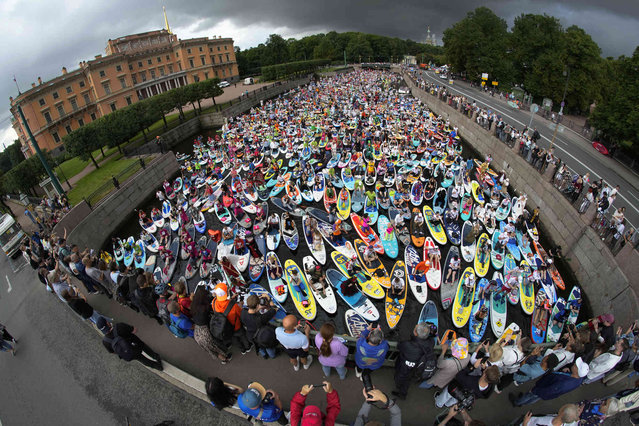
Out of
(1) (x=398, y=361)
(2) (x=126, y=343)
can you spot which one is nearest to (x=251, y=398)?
(1) (x=398, y=361)

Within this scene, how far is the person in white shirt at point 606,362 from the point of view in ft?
20.0

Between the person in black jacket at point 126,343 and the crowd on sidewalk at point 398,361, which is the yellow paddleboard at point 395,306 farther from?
the person in black jacket at point 126,343

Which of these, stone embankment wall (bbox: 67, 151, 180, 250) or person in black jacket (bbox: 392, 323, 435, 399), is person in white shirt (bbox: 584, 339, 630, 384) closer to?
person in black jacket (bbox: 392, 323, 435, 399)

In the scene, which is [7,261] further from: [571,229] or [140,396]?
[571,229]

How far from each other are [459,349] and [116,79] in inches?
2921

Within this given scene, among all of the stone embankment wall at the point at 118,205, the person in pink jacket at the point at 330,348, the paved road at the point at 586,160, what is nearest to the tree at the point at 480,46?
the paved road at the point at 586,160

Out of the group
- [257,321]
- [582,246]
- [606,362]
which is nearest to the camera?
[606,362]

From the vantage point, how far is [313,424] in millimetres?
4625

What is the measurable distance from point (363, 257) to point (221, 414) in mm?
10408

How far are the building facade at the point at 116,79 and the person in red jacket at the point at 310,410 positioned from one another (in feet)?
200

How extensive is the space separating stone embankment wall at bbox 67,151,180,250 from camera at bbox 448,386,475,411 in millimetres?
23218

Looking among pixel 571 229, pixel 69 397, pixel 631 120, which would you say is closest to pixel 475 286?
pixel 571 229

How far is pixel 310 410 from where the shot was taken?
475 cm

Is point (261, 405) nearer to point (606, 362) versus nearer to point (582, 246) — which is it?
point (606, 362)
